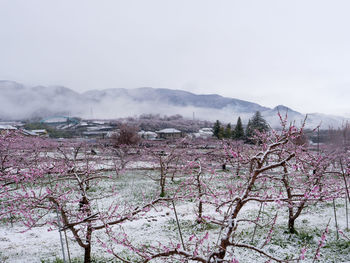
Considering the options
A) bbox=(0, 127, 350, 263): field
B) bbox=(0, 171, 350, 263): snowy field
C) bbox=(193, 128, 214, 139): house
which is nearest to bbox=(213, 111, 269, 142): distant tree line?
bbox=(193, 128, 214, 139): house

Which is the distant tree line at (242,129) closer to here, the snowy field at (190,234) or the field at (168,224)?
the snowy field at (190,234)

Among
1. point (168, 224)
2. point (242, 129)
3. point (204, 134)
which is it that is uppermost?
point (242, 129)

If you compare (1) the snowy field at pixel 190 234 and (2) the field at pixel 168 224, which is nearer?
(2) the field at pixel 168 224

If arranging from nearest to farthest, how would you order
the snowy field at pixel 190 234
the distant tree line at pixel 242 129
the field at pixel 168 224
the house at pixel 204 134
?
the field at pixel 168 224, the snowy field at pixel 190 234, the distant tree line at pixel 242 129, the house at pixel 204 134

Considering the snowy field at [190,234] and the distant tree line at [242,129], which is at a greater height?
the distant tree line at [242,129]

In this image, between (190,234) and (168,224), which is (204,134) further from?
(190,234)

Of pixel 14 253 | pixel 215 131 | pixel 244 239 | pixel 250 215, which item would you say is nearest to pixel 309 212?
pixel 250 215

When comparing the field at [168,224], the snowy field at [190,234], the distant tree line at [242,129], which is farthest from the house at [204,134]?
the field at [168,224]

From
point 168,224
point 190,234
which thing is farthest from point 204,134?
point 190,234

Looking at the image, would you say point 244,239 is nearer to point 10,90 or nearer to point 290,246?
point 290,246

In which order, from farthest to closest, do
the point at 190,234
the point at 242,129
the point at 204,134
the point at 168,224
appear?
the point at 204,134
the point at 242,129
the point at 168,224
the point at 190,234

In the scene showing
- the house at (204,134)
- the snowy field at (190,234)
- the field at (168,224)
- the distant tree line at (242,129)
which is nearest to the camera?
the field at (168,224)

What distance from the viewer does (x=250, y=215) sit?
9000 mm

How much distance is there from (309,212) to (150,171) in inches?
514
